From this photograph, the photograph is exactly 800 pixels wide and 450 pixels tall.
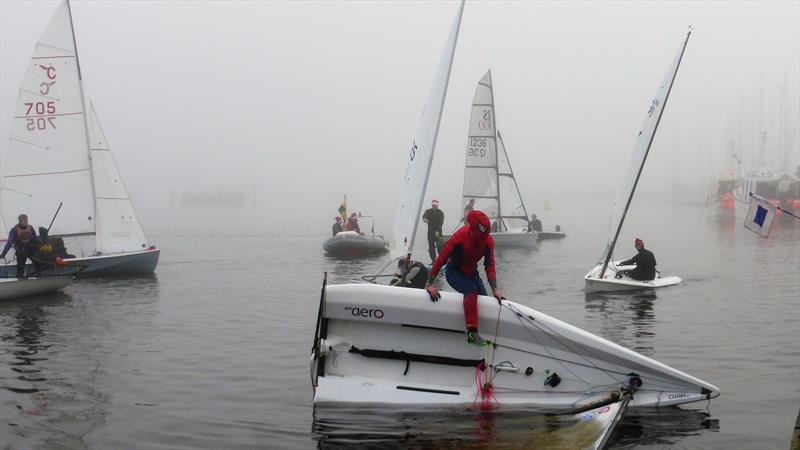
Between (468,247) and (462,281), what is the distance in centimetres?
40

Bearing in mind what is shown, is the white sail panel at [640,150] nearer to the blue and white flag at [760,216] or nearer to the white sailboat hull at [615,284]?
the white sailboat hull at [615,284]

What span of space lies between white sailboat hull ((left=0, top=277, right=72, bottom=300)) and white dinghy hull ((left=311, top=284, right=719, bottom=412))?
1088 centimetres

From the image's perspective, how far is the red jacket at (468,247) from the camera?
28.2 feet

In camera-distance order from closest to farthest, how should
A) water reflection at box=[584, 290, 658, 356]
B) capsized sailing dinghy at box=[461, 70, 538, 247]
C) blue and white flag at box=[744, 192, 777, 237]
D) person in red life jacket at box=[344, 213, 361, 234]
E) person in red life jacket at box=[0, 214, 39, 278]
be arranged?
1. blue and white flag at box=[744, 192, 777, 237]
2. water reflection at box=[584, 290, 658, 356]
3. person in red life jacket at box=[0, 214, 39, 278]
4. person in red life jacket at box=[344, 213, 361, 234]
5. capsized sailing dinghy at box=[461, 70, 538, 247]

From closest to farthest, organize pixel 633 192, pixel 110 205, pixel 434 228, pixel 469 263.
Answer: pixel 469 263 < pixel 633 192 < pixel 434 228 < pixel 110 205

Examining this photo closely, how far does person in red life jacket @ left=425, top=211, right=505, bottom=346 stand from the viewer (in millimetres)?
8469

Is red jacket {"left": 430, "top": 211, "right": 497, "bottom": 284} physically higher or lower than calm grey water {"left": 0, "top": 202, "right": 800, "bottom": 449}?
higher

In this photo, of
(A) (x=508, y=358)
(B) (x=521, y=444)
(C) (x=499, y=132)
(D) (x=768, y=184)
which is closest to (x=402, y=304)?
(A) (x=508, y=358)

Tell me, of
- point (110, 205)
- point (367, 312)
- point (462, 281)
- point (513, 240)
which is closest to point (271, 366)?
point (367, 312)

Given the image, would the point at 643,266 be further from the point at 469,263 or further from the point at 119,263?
the point at 119,263

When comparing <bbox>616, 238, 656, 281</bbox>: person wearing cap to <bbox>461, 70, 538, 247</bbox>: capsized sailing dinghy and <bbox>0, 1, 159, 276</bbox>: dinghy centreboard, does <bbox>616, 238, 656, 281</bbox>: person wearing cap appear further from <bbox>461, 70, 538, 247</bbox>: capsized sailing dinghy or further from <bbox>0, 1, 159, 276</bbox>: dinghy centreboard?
<bbox>461, 70, 538, 247</bbox>: capsized sailing dinghy

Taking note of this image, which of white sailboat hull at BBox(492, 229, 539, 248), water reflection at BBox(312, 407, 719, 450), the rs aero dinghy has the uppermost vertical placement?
the rs aero dinghy

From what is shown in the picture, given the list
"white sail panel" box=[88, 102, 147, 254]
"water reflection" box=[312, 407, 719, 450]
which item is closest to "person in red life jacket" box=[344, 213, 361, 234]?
"white sail panel" box=[88, 102, 147, 254]

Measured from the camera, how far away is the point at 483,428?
7.70m
